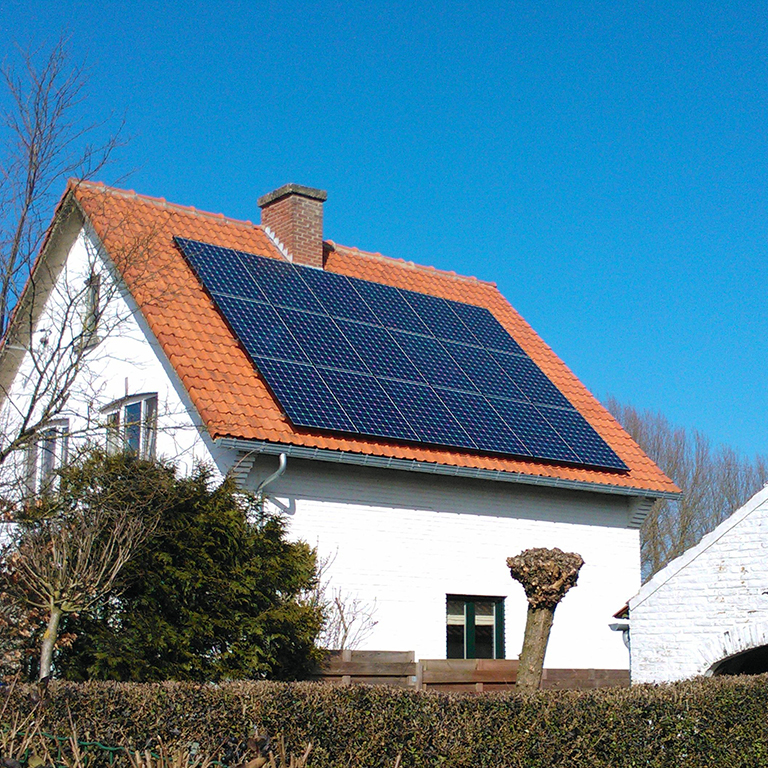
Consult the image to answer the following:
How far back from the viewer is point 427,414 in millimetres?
17922

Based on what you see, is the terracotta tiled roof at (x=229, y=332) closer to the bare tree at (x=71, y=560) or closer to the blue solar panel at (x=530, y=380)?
the blue solar panel at (x=530, y=380)

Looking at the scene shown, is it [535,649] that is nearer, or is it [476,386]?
[535,649]

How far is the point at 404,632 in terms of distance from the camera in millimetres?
16953

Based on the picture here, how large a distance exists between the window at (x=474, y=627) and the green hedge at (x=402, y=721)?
714 cm

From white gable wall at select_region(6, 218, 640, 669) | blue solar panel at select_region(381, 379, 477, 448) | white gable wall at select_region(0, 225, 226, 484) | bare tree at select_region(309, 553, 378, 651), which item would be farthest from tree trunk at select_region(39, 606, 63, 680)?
blue solar panel at select_region(381, 379, 477, 448)

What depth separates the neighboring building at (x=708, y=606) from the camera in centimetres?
1377

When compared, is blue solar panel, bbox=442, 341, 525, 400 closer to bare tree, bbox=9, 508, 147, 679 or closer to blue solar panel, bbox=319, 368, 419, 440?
blue solar panel, bbox=319, 368, 419, 440

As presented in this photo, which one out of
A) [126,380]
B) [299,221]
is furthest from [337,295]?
[126,380]

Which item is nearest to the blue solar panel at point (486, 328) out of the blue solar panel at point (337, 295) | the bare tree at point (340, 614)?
the blue solar panel at point (337, 295)

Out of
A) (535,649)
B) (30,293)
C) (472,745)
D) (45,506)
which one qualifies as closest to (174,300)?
(30,293)

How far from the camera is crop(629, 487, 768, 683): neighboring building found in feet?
45.2

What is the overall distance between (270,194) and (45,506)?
10.8 meters

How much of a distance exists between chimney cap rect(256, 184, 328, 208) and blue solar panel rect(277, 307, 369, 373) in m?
3.71

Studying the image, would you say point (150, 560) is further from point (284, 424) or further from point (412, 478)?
point (412, 478)
